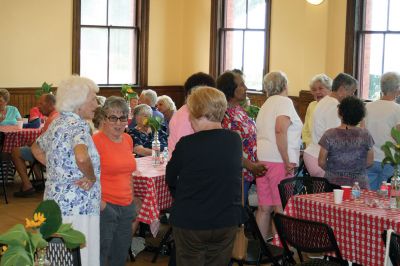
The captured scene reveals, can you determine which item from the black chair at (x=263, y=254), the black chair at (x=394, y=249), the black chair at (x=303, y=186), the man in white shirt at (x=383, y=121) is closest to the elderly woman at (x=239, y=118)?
the black chair at (x=303, y=186)

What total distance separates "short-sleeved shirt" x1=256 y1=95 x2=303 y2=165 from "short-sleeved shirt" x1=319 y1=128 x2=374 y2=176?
55cm

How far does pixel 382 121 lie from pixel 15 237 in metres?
4.88

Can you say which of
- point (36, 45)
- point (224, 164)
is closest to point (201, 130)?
point (224, 164)

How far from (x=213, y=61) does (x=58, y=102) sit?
27.2 ft

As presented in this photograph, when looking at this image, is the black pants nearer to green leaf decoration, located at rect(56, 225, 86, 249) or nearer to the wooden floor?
green leaf decoration, located at rect(56, 225, 86, 249)

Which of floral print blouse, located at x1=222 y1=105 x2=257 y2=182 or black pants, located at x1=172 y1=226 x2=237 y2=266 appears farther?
floral print blouse, located at x1=222 y1=105 x2=257 y2=182

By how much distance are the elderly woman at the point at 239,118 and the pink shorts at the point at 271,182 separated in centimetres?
31

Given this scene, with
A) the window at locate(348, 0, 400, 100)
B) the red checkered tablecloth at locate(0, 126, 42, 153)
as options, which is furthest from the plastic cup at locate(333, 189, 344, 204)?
the window at locate(348, 0, 400, 100)

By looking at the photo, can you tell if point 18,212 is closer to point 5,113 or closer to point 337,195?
point 5,113

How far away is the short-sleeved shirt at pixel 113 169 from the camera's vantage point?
15.1 feet

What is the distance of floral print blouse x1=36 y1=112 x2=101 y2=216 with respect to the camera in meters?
4.11

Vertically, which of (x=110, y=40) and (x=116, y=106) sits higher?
(x=110, y=40)

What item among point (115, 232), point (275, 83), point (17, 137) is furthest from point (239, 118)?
point (17, 137)

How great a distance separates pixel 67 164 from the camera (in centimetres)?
412
